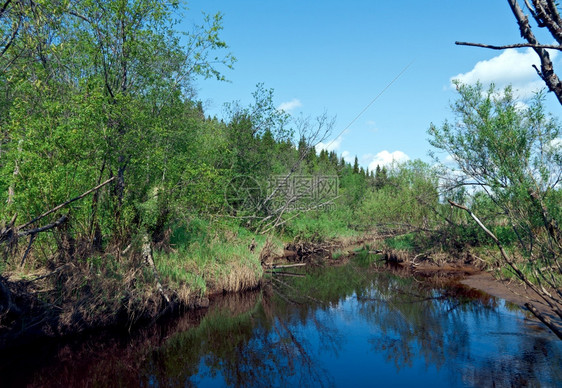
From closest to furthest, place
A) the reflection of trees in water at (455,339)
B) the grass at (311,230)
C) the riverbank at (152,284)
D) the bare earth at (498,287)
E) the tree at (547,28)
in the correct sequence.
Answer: the tree at (547,28), the reflection of trees in water at (455,339), the riverbank at (152,284), the bare earth at (498,287), the grass at (311,230)

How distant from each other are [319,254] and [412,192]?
7591 millimetres

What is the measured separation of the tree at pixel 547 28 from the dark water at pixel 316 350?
7.07 m

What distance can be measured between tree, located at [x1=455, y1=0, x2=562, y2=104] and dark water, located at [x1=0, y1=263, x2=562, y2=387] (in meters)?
7.07

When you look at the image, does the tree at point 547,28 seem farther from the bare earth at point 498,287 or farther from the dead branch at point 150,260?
the bare earth at point 498,287

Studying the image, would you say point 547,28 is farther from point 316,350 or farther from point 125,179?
point 125,179

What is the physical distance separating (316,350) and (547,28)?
9.07 meters

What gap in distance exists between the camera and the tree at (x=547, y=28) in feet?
8.94

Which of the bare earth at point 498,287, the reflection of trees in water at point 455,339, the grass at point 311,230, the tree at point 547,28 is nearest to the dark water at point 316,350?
the reflection of trees in water at point 455,339

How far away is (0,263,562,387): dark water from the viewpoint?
27.4 ft

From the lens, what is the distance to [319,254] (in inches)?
1051

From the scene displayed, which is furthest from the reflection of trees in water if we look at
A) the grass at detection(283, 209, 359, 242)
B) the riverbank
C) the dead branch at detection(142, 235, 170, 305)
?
the grass at detection(283, 209, 359, 242)

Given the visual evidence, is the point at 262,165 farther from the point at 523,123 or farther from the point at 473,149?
the point at 523,123

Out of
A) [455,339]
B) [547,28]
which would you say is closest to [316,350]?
[455,339]

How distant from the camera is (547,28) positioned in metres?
2.94
